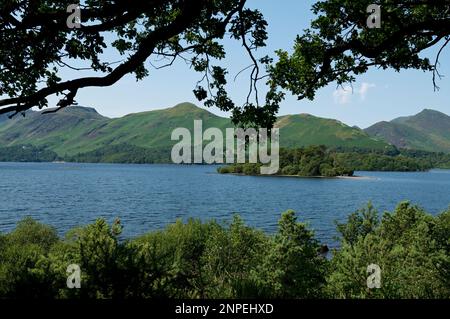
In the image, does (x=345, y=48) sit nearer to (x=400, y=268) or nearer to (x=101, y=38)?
(x=101, y=38)

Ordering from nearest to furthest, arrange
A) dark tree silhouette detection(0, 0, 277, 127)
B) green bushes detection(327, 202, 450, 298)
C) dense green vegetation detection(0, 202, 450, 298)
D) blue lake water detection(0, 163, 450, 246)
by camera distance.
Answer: dark tree silhouette detection(0, 0, 277, 127), dense green vegetation detection(0, 202, 450, 298), green bushes detection(327, 202, 450, 298), blue lake water detection(0, 163, 450, 246)

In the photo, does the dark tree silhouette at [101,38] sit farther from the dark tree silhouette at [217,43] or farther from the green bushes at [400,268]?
the green bushes at [400,268]

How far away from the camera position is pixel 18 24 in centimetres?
1022

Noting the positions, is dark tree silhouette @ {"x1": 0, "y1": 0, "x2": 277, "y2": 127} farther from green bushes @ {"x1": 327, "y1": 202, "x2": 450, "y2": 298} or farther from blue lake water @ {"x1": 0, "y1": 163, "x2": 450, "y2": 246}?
blue lake water @ {"x1": 0, "y1": 163, "x2": 450, "y2": 246}

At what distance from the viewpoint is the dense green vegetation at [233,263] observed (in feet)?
57.9

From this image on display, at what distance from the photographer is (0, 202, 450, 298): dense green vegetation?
1764 centimetres

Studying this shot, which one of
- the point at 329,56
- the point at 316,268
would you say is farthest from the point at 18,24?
the point at 316,268

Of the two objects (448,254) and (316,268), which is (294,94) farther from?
(448,254)

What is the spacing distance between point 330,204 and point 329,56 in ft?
476

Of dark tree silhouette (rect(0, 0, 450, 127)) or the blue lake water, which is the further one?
the blue lake water

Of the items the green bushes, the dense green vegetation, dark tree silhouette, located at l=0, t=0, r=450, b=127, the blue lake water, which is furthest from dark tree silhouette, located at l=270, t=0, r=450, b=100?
the blue lake water

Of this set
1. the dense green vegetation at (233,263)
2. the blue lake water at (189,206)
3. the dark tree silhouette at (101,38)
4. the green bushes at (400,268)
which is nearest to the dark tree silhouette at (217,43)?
the dark tree silhouette at (101,38)

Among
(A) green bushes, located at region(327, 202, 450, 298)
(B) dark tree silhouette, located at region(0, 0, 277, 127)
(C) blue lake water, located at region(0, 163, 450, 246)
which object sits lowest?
(C) blue lake water, located at region(0, 163, 450, 246)

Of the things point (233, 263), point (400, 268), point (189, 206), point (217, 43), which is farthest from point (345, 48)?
point (189, 206)
